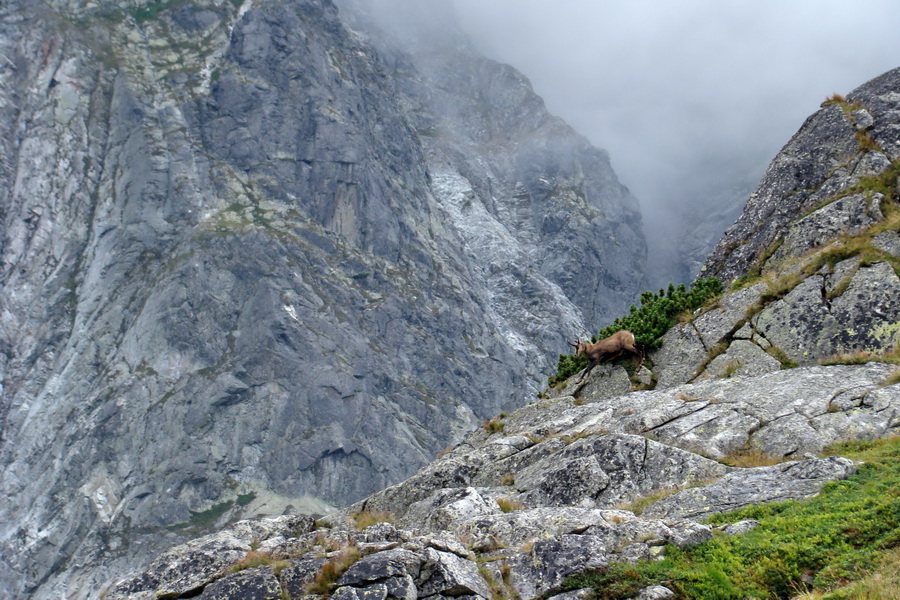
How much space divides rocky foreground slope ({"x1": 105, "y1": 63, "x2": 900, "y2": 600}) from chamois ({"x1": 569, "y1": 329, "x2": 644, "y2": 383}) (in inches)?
19.5

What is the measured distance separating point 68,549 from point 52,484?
20623mm

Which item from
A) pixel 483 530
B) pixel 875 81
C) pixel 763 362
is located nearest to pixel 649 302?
pixel 763 362

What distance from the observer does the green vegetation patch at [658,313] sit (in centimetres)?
3102

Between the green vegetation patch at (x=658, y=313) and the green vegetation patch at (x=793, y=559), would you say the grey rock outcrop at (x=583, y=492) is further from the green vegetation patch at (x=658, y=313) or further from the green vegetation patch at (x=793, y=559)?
the green vegetation patch at (x=658, y=313)

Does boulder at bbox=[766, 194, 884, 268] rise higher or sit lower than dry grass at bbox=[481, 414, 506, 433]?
higher

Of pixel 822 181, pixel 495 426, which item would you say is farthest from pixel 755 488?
pixel 822 181

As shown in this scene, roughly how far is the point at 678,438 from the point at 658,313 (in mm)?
11612

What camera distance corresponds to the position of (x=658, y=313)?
32.2 m

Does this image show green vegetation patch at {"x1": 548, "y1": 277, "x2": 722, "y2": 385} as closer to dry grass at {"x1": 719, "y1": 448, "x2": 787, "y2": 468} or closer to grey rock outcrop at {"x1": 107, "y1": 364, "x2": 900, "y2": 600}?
grey rock outcrop at {"x1": 107, "y1": 364, "x2": 900, "y2": 600}

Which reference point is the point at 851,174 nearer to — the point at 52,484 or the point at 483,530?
the point at 483,530

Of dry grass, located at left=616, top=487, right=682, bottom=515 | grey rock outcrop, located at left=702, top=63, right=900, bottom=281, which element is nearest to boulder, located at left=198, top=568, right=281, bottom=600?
dry grass, located at left=616, top=487, right=682, bottom=515

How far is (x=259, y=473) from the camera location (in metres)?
195

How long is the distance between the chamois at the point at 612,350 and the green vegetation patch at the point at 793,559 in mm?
15329

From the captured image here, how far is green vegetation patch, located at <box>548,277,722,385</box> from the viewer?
102 feet
